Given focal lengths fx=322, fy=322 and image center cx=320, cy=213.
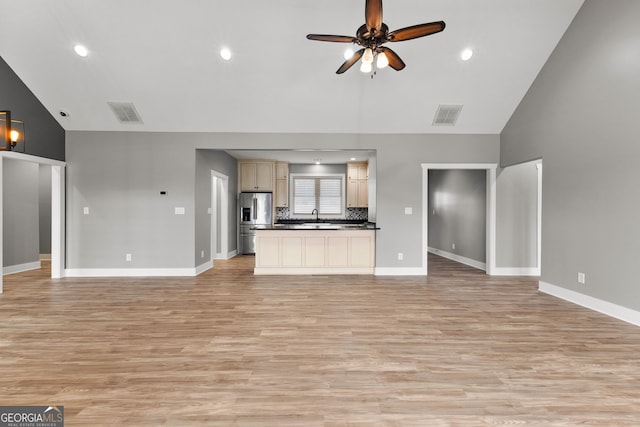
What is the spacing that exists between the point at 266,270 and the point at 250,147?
237 cm

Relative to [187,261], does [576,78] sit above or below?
above

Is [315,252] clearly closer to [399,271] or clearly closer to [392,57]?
[399,271]

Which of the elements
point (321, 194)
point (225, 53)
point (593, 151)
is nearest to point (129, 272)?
point (225, 53)

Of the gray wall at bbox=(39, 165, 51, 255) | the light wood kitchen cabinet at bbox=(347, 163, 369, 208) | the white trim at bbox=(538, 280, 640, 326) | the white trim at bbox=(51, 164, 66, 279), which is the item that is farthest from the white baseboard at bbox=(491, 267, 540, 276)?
the gray wall at bbox=(39, 165, 51, 255)

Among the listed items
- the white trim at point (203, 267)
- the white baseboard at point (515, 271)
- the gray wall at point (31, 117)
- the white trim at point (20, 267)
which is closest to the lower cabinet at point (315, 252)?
the white trim at point (203, 267)

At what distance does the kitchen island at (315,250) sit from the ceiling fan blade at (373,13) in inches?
153

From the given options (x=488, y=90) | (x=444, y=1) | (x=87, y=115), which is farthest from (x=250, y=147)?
(x=488, y=90)

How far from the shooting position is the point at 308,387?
222cm

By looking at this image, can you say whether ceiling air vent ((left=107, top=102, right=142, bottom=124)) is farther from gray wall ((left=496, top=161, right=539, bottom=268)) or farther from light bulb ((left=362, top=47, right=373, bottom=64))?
gray wall ((left=496, top=161, right=539, bottom=268))

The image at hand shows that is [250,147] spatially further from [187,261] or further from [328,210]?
[328,210]

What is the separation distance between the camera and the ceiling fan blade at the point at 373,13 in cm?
275

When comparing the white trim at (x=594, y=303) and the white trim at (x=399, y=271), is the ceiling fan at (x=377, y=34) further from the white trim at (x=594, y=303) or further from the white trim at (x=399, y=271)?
the white trim at (x=399, y=271)

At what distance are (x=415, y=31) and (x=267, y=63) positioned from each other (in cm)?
251

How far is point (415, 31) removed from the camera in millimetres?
3002
